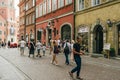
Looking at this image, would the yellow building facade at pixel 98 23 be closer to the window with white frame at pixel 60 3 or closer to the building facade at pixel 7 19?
the window with white frame at pixel 60 3

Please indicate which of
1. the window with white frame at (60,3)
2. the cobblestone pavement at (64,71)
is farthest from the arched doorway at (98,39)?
the window with white frame at (60,3)

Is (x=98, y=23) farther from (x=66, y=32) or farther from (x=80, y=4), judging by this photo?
(x=66, y=32)

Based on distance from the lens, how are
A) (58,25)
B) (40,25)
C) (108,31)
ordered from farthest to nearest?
(40,25) → (58,25) → (108,31)

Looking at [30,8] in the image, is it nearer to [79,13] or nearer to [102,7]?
[79,13]

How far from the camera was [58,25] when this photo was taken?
128 ft

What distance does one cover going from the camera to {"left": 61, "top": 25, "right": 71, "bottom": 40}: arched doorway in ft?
115

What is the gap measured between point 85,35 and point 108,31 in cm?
491

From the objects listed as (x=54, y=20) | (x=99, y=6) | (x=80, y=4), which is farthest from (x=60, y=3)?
(x=99, y=6)

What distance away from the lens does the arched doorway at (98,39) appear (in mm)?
28156

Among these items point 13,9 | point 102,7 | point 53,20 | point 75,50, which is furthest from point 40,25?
point 13,9

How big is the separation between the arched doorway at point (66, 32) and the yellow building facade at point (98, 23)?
2524mm

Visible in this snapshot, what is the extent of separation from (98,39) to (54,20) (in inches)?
516

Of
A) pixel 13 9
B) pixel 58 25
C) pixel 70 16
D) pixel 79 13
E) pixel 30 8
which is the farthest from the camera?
pixel 13 9

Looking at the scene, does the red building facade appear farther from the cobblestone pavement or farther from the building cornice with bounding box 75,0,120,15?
the cobblestone pavement
